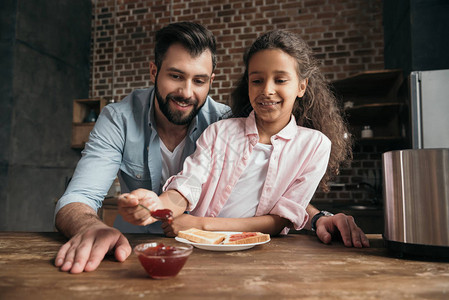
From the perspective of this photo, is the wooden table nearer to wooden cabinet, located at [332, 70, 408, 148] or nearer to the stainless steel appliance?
the stainless steel appliance

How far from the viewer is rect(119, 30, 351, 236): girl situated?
1286mm

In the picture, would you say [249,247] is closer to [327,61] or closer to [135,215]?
[135,215]

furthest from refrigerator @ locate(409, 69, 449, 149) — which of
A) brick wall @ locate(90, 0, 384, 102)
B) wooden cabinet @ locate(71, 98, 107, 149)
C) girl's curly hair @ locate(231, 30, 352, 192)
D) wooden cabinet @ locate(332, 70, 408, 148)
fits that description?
wooden cabinet @ locate(71, 98, 107, 149)

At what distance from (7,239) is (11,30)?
3048 millimetres

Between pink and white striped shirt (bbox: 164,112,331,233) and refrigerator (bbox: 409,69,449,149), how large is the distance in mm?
1338

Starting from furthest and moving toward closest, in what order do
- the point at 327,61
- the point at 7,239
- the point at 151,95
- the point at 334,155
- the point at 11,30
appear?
the point at 327,61 < the point at 11,30 < the point at 151,95 < the point at 334,155 < the point at 7,239

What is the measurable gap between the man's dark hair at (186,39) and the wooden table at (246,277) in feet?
3.01

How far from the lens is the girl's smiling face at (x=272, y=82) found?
129 centimetres

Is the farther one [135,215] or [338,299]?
[135,215]

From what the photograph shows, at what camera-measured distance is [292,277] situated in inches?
28.4

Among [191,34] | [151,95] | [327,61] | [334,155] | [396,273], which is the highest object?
[327,61]

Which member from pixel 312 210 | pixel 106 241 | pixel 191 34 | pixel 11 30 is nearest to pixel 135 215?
pixel 106 241

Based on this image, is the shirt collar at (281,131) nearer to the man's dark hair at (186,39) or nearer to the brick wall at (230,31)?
the man's dark hair at (186,39)

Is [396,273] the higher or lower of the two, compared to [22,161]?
lower
